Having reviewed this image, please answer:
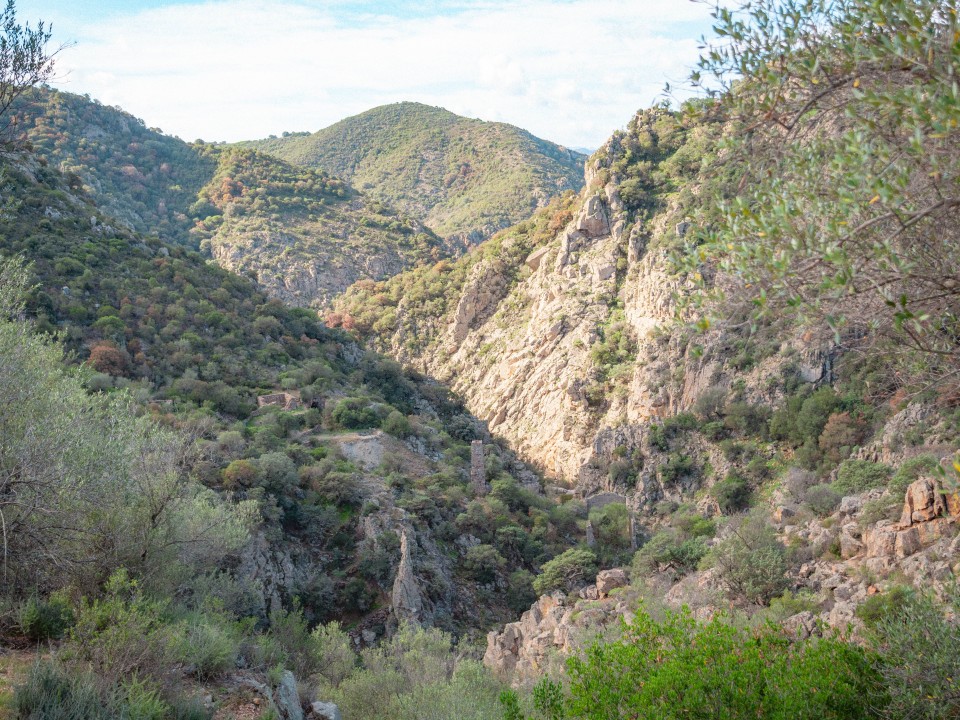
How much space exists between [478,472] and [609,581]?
8256mm

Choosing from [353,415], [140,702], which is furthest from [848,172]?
[353,415]

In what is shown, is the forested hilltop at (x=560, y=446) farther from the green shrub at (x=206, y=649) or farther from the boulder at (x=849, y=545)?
the boulder at (x=849, y=545)

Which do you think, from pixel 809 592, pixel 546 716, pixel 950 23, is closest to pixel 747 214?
pixel 950 23

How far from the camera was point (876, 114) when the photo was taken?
4414 mm

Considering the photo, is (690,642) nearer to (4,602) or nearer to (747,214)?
(747,214)

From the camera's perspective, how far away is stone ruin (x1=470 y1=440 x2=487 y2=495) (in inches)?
906

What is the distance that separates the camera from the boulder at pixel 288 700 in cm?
831

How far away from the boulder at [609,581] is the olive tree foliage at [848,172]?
38.1 ft

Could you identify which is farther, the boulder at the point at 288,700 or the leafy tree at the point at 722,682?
the boulder at the point at 288,700

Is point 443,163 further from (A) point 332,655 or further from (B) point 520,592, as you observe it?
(A) point 332,655

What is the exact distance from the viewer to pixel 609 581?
15914 millimetres

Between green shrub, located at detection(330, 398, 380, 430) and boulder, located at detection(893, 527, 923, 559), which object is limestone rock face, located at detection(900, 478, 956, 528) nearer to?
boulder, located at detection(893, 527, 923, 559)

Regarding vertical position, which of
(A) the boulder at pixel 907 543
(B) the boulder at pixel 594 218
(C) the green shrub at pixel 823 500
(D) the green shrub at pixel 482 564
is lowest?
(D) the green shrub at pixel 482 564

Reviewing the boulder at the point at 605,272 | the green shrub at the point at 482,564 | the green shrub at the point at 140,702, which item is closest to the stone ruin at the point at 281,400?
the green shrub at the point at 482,564
